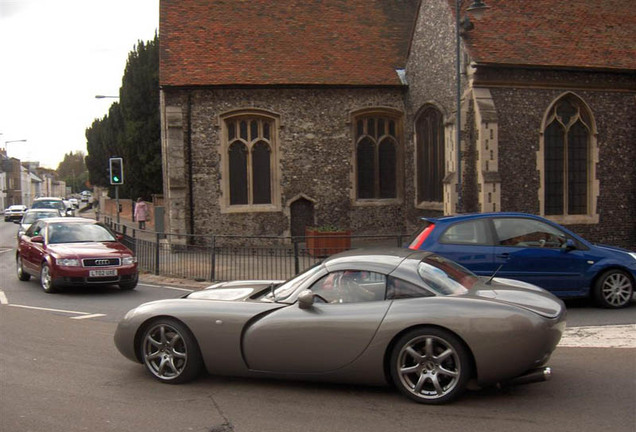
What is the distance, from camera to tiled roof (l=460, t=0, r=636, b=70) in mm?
17625

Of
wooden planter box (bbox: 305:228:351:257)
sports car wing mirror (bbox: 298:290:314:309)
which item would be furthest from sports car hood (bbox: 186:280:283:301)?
wooden planter box (bbox: 305:228:351:257)

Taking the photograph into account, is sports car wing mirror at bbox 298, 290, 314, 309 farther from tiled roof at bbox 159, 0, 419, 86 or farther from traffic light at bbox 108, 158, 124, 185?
tiled roof at bbox 159, 0, 419, 86

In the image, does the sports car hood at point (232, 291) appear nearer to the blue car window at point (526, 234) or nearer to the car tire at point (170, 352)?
the car tire at point (170, 352)

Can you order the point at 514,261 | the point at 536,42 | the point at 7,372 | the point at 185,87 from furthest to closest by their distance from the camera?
the point at 185,87
the point at 536,42
the point at 514,261
the point at 7,372

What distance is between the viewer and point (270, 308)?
18.9ft

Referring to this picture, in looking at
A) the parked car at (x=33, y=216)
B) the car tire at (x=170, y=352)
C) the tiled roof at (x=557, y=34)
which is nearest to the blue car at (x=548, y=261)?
the car tire at (x=170, y=352)

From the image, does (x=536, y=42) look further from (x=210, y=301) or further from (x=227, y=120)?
(x=210, y=301)

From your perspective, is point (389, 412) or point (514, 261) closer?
point (389, 412)

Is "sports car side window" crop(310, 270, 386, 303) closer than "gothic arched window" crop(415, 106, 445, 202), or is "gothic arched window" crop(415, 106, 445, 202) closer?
"sports car side window" crop(310, 270, 386, 303)

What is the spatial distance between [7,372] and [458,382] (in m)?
4.64

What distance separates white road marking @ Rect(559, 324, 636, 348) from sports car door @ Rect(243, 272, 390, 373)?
3.27m

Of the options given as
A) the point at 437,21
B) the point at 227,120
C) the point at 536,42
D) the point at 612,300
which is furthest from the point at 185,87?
the point at 612,300

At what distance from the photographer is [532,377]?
5.21 m

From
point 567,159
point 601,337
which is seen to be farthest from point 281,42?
point 601,337
